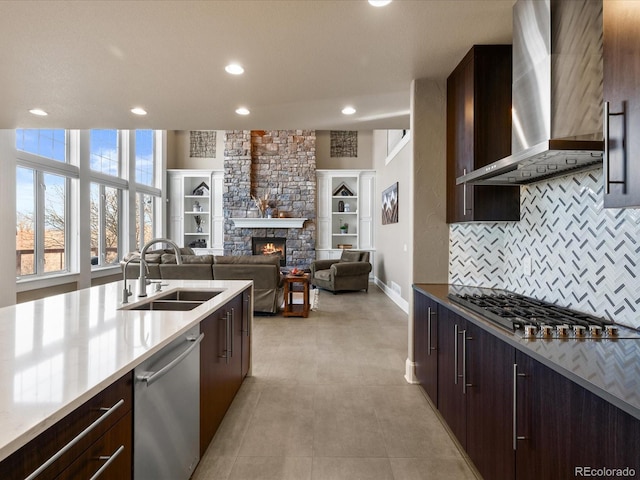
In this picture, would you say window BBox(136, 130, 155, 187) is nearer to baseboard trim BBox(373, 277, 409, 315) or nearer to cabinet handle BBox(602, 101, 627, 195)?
baseboard trim BBox(373, 277, 409, 315)

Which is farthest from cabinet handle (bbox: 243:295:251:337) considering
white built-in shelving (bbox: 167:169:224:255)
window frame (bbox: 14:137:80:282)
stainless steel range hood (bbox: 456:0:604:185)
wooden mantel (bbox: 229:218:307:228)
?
white built-in shelving (bbox: 167:169:224:255)

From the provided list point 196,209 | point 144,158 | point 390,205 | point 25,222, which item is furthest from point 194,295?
point 196,209

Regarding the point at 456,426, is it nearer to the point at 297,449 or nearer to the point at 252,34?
the point at 297,449

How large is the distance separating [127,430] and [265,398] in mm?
1697

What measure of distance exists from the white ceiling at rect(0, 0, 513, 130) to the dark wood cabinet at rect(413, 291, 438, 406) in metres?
1.75

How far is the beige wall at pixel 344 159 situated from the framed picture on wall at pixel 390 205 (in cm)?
193

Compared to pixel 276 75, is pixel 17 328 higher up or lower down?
lower down

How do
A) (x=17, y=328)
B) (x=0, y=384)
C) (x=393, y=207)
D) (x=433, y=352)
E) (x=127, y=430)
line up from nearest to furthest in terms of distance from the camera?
(x=0, y=384) → (x=127, y=430) → (x=17, y=328) → (x=433, y=352) → (x=393, y=207)

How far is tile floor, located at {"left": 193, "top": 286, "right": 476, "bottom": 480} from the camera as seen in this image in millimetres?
1911

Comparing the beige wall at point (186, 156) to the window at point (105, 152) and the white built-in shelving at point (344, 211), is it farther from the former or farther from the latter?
the white built-in shelving at point (344, 211)

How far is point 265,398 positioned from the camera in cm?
274

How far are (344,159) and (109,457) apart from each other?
9.30 m

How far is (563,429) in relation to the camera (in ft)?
3.56

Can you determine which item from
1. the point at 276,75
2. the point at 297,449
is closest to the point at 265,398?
the point at 297,449
